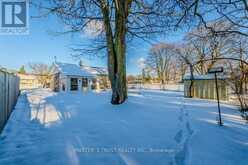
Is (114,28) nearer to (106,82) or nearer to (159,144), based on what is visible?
(159,144)

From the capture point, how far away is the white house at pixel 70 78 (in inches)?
903

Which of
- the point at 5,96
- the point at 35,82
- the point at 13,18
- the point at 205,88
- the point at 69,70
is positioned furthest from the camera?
the point at 35,82

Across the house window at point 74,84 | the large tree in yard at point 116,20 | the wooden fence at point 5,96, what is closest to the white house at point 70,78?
the house window at point 74,84

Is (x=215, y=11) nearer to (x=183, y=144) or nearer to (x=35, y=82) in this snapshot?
(x=183, y=144)

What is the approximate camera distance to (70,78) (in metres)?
23.2

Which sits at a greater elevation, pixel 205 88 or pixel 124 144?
pixel 205 88

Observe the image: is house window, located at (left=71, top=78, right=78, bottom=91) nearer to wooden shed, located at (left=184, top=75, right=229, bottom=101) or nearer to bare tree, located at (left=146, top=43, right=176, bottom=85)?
wooden shed, located at (left=184, top=75, right=229, bottom=101)

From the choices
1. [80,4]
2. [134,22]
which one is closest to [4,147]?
[80,4]

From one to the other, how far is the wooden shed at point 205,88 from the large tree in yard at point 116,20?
296 inches

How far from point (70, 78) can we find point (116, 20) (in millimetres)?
16636

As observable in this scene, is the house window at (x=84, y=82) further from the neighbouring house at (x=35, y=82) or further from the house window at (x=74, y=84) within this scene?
the neighbouring house at (x=35, y=82)

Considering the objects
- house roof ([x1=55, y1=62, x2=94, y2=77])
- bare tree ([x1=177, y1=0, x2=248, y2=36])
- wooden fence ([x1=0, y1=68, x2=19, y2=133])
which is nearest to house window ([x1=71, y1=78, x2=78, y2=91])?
house roof ([x1=55, y1=62, x2=94, y2=77])

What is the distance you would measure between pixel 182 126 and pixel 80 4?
227 inches

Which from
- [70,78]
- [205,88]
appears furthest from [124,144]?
[70,78]
